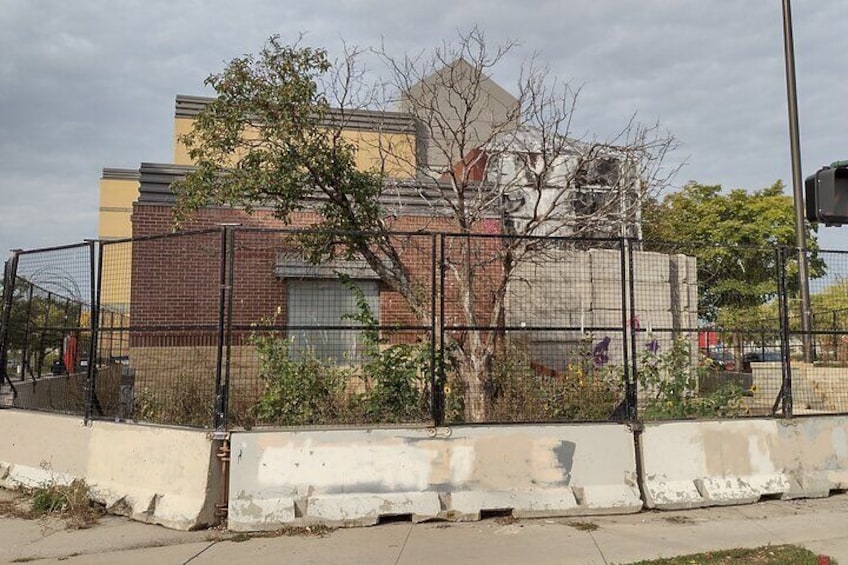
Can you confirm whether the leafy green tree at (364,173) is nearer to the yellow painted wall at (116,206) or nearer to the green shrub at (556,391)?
the green shrub at (556,391)

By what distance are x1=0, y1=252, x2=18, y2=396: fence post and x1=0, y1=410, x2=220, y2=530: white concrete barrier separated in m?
1.20

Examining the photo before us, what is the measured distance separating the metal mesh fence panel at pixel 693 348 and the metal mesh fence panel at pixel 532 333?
559mm

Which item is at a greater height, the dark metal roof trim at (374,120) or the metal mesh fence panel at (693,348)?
the dark metal roof trim at (374,120)

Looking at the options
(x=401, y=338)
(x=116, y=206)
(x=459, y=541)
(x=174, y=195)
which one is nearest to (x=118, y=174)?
(x=116, y=206)

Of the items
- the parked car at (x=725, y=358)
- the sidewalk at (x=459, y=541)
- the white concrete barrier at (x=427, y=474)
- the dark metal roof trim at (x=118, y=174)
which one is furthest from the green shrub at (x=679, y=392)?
the dark metal roof trim at (x=118, y=174)

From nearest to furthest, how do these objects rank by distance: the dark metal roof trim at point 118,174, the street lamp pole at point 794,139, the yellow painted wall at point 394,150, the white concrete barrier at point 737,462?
the white concrete barrier at point 737,462, the yellow painted wall at point 394,150, the street lamp pole at point 794,139, the dark metal roof trim at point 118,174

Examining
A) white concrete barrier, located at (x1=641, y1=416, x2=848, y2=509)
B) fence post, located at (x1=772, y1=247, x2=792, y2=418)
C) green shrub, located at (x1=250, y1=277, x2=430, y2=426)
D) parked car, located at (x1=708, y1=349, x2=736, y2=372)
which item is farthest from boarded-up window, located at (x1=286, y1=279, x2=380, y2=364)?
parked car, located at (x1=708, y1=349, x2=736, y2=372)

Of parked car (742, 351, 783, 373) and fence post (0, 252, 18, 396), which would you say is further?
parked car (742, 351, 783, 373)

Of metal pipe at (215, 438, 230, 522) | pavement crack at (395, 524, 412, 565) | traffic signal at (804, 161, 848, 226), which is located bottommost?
pavement crack at (395, 524, 412, 565)

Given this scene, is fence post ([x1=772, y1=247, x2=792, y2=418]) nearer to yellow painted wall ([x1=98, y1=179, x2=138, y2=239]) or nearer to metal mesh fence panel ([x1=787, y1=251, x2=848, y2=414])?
metal mesh fence panel ([x1=787, y1=251, x2=848, y2=414])

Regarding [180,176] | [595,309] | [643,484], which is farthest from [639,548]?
[180,176]

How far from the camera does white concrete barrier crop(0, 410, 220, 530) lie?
6641 mm

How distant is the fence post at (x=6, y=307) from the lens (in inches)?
358

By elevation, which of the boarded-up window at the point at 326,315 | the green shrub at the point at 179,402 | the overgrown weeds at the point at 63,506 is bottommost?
the overgrown weeds at the point at 63,506
